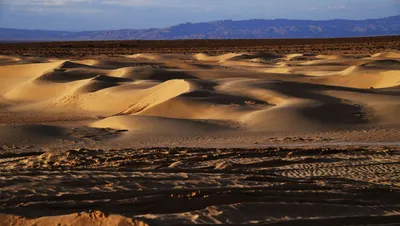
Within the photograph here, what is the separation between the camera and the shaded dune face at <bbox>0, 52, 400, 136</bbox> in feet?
38.5

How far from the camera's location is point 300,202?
17.7 ft

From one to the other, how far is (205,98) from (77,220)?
10077 mm

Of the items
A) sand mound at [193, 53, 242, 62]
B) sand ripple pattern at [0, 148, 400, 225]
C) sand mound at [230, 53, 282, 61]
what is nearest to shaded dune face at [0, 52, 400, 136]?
sand ripple pattern at [0, 148, 400, 225]

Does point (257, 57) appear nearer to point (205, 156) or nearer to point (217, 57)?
point (217, 57)

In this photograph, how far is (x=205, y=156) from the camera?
26.4 feet

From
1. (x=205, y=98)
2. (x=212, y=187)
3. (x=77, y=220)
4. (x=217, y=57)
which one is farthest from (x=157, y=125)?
(x=217, y=57)

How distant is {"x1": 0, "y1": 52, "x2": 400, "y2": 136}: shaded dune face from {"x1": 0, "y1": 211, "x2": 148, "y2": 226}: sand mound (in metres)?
6.20

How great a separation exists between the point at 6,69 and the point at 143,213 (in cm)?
2413

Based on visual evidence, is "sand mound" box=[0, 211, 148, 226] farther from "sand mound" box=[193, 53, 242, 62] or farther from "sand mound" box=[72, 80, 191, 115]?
"sand mound" box=[193, 53, 242, 62]

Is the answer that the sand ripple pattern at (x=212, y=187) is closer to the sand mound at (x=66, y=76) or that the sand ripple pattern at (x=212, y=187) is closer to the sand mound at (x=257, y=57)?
Result: the sand mound at (x=66, y=76)

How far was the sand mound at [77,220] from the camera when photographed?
463cm

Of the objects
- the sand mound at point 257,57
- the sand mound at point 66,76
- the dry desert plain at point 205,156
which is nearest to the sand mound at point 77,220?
the dry desert plain at point 205,156

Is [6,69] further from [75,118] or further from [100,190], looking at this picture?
[100,190]

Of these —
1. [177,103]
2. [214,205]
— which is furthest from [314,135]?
[214,205]
